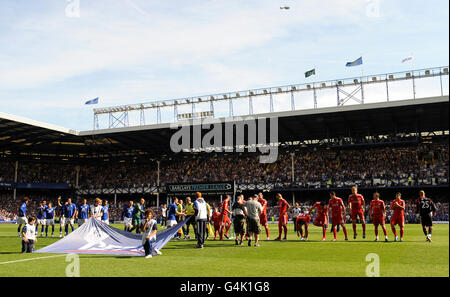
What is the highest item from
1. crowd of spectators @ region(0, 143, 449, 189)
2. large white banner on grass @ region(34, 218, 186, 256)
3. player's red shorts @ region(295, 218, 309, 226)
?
crowd of spectators @ region(0, 143, 449, 189)

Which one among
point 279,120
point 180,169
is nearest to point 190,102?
point 180,169

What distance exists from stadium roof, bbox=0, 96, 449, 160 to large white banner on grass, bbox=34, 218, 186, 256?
28.7 m

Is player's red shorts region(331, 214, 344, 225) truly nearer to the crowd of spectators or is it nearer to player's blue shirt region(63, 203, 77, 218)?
player's blue shirt region(63, 203, 77, 218)

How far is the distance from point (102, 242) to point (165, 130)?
109 ft

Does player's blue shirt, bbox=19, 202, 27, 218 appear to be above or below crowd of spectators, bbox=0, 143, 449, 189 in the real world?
below

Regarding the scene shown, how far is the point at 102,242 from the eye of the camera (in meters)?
13.3

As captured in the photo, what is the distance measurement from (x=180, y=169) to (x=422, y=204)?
40335 mm

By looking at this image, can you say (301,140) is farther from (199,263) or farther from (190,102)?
(199,263)

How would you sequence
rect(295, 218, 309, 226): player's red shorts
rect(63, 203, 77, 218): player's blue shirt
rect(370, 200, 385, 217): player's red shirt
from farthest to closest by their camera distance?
rect(63, 203, 77, 218): player's blue shirt, rect(295, 218, 309, 226): player's red shorts, rect(370, 200, 385, 217): player's red shirt

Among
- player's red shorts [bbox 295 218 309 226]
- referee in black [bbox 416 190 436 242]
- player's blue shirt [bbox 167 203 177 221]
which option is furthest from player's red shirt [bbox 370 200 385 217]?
player's blue shirt [bbox 167 203 177 221]

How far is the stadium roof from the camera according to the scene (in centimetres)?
3881

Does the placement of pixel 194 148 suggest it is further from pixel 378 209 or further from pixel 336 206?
pixel 378 209
